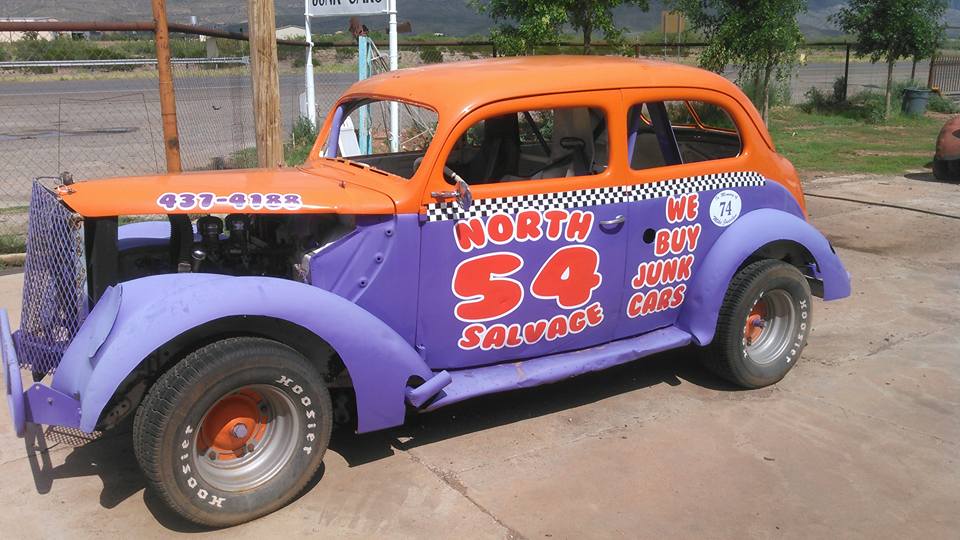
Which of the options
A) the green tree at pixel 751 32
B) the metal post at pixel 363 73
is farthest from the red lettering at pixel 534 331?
the green tree at pixel 751 32

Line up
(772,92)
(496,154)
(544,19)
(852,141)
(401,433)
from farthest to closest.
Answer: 1. (772,92)
2. (852,141)
3. (544,19)
4. (496,154)
5. (401,433)

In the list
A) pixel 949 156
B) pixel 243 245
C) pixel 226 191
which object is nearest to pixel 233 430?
pixel 243 245

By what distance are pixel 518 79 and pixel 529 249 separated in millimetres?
857

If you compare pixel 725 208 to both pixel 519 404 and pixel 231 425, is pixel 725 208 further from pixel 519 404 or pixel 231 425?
pixel 231 425

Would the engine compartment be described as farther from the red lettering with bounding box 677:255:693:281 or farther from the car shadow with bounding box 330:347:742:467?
the red lettering with bounding box 677:255:693:281

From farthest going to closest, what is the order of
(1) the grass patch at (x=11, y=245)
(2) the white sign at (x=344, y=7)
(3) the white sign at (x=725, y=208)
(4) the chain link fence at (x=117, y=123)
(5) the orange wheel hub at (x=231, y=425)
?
(2) the white sign at (x=344, y=7) < (4) the chain link fence at (x=117, y=123) < (1) the grass patch at (x=11, y=245) < (3) the white sign at (x=725, y=208) < (5) the orange wheel hub at (x=231, y=425)

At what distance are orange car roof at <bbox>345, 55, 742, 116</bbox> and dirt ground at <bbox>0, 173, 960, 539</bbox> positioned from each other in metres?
1.71

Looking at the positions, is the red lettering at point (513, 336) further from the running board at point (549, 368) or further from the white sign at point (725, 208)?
the white sign at point (725, 208)

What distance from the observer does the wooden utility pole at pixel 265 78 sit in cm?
676

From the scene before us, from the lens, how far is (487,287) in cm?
408

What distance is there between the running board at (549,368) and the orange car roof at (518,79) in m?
1.28

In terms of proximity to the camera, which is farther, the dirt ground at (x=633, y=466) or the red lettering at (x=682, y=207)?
the red lettering at (x=682, y=207)

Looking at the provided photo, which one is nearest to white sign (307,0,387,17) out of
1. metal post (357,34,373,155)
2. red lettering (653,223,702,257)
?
metal post (357,34,373,155)

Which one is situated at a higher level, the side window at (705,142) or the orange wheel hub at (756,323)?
the side window at (705,142)
